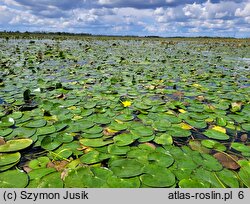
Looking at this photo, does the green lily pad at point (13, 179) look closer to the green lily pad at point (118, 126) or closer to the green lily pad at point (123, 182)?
the green lily pad at point (123, 182)

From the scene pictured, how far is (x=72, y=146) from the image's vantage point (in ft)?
7.83

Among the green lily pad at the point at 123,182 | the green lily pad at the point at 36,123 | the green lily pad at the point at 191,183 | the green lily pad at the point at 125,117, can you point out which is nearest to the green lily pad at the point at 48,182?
the green lily pad at the point at 123,182

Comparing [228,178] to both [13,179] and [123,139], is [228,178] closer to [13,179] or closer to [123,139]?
[123,139]

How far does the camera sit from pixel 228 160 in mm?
2207

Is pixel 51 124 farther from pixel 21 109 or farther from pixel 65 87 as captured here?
pixel 65 87

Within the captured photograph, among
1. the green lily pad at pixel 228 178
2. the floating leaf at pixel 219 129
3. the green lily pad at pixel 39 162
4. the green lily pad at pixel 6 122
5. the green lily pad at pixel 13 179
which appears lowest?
the green lily pad at pixel 228 178

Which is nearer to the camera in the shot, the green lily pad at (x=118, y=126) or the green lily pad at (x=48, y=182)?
the green lily pad at (x=48, y=182)

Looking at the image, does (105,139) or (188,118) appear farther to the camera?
(188,118)

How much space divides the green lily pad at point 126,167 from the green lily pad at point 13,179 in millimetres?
705

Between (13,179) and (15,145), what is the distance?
56 centimetres

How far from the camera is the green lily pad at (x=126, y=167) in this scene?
191cm

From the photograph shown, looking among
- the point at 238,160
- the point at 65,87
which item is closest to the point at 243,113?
the point at 238,160
